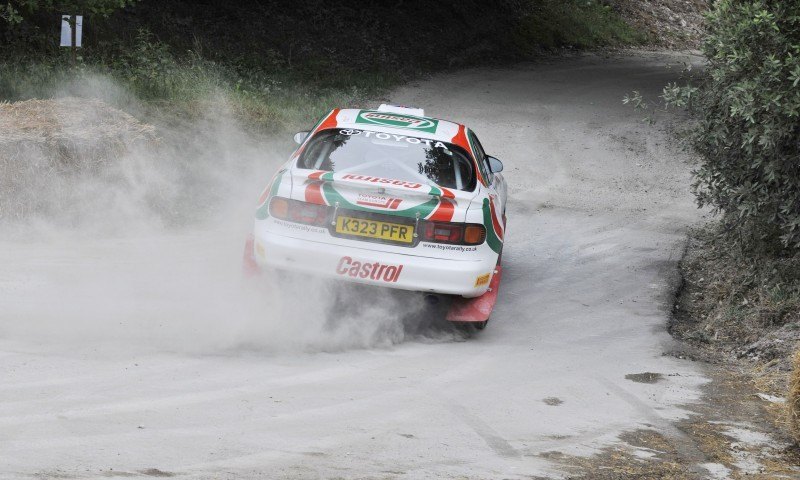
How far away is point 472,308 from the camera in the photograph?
7.94 meters

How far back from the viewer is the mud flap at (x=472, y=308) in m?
7.91

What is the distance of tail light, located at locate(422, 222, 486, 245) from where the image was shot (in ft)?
24.9

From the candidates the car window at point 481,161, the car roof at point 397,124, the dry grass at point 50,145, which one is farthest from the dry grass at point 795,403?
the dry grass at point 50,145

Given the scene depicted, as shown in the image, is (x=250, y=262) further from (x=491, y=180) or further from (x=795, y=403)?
(x=795, y=403)

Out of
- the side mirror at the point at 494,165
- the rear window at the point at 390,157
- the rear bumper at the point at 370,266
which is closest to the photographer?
the rear bumper at the point at 370,266

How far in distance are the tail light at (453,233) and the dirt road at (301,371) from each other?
75cm

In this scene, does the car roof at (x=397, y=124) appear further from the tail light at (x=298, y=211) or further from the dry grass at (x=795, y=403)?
the dry grass at (x=795, y=403)

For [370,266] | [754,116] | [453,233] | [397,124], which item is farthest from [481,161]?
[754,116]

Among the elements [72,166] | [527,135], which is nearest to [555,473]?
[72,166]

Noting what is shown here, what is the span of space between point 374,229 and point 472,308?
40.7 inches

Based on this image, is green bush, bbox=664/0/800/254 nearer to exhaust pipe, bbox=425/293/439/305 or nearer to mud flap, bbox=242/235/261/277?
exhaust pipe, bbox=425/293/439/305

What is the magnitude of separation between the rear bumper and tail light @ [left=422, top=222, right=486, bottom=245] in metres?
0.15

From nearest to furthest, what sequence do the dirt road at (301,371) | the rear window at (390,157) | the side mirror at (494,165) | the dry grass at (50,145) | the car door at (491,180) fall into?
the dirt road at (301,371)
the rear window at (390,157)
the car door at (491,180)
the side mirror at (494,165)
the dry grass at (50,145)

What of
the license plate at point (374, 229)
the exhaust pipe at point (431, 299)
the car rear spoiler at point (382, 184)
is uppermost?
the car rear spoiler at point (382, 184)
